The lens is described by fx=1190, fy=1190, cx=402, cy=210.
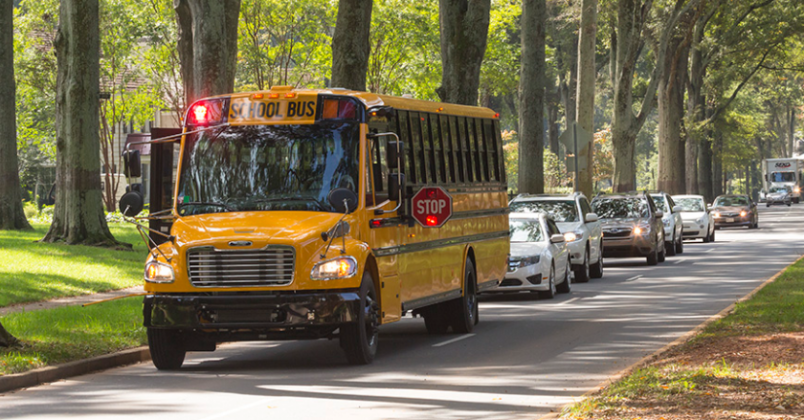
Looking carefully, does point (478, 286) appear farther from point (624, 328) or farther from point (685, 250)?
point (685, 250)

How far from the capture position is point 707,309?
59.3 feet

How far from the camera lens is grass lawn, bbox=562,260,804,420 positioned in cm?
844

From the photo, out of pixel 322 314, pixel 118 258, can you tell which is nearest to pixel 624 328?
pixel 322 314

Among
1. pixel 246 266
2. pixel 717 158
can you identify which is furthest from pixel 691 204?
pixel 717 158

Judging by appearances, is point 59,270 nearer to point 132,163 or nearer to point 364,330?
point 132,163

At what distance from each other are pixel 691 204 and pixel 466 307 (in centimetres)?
2732

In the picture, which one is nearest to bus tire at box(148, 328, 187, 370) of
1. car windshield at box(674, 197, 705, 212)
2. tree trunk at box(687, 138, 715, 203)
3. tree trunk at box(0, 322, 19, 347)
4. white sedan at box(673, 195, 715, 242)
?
tree trunk at box(0, 322, 19, 347)

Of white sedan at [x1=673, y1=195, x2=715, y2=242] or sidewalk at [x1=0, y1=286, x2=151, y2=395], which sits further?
white sedan at [x1=673, y1=195, x2=715, y2=242]

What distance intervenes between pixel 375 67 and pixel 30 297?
34.5 metres

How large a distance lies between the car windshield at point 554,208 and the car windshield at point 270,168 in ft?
42.3

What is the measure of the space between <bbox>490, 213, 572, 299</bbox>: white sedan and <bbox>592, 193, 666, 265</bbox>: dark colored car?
7504mm

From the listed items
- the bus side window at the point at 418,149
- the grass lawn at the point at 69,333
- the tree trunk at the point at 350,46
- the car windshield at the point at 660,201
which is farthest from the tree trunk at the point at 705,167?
the bus side window at the point at 418,149

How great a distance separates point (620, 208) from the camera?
30578 mm

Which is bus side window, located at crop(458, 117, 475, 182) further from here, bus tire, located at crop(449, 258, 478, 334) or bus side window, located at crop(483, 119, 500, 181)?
bus tire, located at crop(449, 258, 478, 334)
